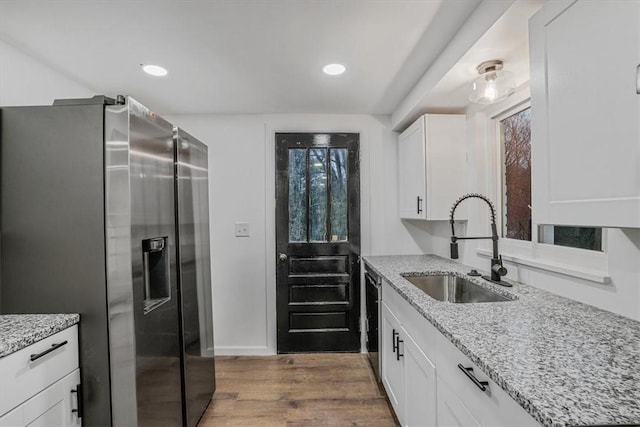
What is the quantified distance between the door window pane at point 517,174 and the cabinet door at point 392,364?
94 centimetres

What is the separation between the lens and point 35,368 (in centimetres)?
119

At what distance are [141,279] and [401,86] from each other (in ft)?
6.97

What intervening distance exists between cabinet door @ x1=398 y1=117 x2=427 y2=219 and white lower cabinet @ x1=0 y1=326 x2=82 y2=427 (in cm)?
227

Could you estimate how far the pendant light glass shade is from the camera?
5.62 ft

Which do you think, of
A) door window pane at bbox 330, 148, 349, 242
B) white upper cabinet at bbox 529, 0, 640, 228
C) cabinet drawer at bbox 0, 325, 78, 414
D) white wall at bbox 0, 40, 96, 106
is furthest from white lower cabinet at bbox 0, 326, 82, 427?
door window pane at bbox 330, 148, 349, 242

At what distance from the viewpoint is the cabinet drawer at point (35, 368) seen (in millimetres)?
1089

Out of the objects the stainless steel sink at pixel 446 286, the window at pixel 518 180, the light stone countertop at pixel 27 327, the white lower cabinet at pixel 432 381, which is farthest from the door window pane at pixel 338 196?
the light stone countertop at pixel 27 327

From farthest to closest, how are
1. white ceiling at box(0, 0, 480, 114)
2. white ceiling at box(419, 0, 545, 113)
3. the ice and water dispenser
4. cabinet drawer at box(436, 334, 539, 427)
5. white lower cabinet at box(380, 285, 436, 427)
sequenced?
1. the ice and water dispenser
2. white ceiling at box(0, 0, 480, 114)
3. white lower cabinet at box(380, 285, 436, 427)
4. white ceiling at box(419, 0, 545, 113)
5. cabinet drawer at box(436, 334, 539, 427)

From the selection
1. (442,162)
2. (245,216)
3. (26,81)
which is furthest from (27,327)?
(442,162)

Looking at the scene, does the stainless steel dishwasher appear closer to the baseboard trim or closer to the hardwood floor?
the hardwood floor

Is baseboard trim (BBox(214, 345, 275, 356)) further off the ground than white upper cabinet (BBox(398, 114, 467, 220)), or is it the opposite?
white upper cabinet (BBox(398, 114, 467, 220))

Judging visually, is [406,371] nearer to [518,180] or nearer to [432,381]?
[432,381]

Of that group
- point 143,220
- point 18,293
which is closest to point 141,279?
point 143,220

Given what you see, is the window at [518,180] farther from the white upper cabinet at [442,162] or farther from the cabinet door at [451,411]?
the cabinet door at [451,411]
